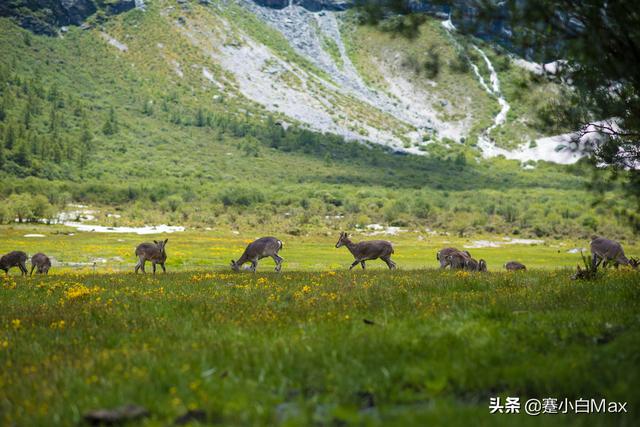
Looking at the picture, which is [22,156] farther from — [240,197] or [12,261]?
[12,261]

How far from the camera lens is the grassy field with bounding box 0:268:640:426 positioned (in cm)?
648

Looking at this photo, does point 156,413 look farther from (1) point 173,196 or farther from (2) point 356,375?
(1) point 173,196

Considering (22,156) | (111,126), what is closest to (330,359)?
(22,156)

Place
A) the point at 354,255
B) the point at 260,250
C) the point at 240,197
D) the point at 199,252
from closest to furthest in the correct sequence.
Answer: the point at 260,250 < the point at 354,255 < the point at 199,252 < the point at 240,197

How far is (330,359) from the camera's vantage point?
317 inches

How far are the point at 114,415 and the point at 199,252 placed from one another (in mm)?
53074

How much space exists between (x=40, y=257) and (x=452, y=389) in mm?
33654

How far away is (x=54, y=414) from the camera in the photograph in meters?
6.58

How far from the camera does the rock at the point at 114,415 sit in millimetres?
6293

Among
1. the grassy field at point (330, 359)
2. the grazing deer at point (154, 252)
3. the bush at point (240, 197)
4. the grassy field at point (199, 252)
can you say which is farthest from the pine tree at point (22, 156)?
the grassy field at point (330, 359)

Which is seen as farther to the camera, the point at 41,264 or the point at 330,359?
the point at 41,264

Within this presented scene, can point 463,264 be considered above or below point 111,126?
below

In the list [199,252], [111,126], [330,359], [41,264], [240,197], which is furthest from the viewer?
[111,126]

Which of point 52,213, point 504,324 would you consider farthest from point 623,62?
point 52,213
